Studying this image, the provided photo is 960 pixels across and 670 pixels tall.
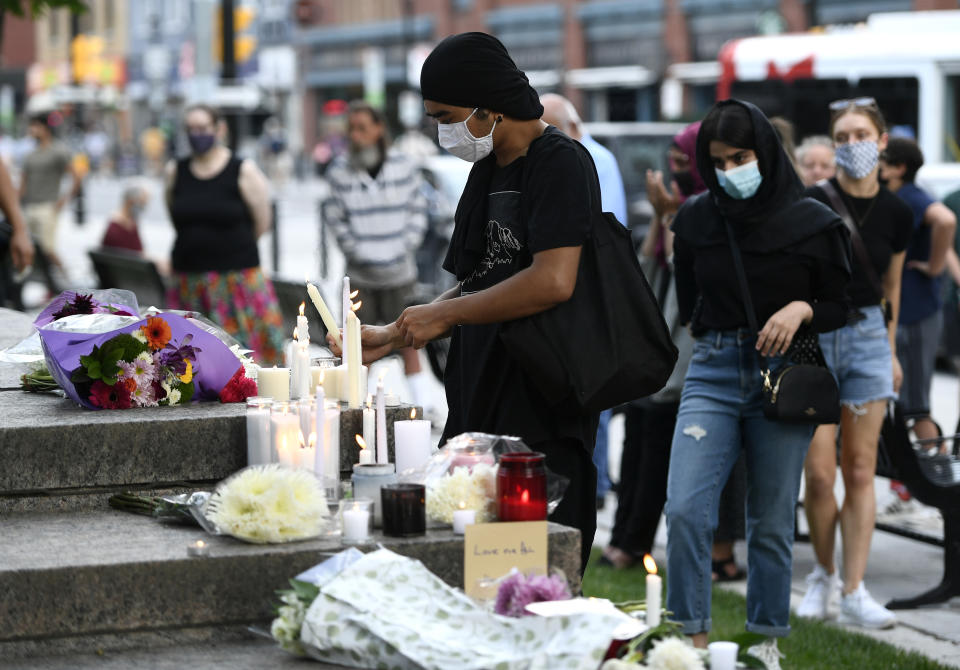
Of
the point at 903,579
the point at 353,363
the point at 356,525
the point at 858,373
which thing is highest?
the point at 353,363

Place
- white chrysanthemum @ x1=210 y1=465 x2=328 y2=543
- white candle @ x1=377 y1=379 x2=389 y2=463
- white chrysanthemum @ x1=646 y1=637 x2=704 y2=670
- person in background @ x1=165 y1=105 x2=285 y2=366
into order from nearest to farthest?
white chrysanthemum @ x1=646 y1=637 x2=704 y2=670 < white chrysanthemum @ x1=210 y1=465 x2=328 y2=543 < white candle @ x1=377 y1=379 x2=389 y2=463 < person in background @ x1=165 y1=105 x2=285 y2=366

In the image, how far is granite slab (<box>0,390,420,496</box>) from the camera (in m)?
4.14

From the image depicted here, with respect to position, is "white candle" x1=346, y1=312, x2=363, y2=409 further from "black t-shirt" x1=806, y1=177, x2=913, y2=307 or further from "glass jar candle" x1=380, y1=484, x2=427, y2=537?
"black t-shirt" x1=806, y1=177, x2=913, y2=307

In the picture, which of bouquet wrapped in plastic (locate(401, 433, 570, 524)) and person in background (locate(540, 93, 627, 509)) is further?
person in background (locate(540, 93, 627, 509))

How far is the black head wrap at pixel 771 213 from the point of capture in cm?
529

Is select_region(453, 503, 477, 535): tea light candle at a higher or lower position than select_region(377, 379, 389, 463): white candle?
lower

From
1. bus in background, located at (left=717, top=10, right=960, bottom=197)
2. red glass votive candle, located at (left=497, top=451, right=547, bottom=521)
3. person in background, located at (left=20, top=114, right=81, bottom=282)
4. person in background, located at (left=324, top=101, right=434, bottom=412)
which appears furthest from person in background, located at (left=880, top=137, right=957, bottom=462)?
person in background, located at (left=20, top=114, right=81, bottom=282)

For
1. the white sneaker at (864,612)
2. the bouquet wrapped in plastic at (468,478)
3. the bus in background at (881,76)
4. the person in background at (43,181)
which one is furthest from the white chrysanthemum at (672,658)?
the person in background at (43,181)

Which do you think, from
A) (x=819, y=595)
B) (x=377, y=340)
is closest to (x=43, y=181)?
(x=819, y=595)

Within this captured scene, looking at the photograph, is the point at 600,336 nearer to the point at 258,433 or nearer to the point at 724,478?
the point at 258,433

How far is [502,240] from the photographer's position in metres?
4.21

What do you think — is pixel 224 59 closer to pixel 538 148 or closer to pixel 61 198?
pixel 61 198

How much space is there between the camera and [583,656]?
2.99m

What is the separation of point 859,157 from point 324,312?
3.09 m
